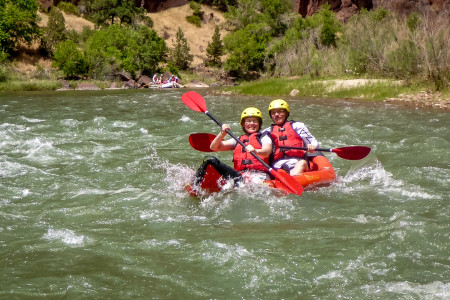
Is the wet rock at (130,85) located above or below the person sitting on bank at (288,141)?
below

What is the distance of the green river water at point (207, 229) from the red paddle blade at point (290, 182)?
110mm

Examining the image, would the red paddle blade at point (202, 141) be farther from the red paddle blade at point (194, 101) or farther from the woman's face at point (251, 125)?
the red paddle blade at point (194, 101)

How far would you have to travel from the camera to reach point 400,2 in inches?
1342

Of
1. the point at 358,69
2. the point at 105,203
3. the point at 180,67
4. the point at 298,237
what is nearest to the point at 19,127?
the point at 105,203

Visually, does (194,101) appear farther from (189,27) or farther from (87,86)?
(189,27)

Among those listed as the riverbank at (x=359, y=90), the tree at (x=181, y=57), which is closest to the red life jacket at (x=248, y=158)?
the riverbank at (x=359, y=90)

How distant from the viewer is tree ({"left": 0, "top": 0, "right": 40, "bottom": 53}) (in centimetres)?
3562

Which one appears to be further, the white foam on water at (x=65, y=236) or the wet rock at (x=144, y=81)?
the wet rock at (x=144, y=81)

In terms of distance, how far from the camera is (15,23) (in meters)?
36.7

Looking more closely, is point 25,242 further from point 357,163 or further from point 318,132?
point 318,132

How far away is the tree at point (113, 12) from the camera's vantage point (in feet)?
157

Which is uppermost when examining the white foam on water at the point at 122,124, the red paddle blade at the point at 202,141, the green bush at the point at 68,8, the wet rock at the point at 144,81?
the green bush at the point at 68,8

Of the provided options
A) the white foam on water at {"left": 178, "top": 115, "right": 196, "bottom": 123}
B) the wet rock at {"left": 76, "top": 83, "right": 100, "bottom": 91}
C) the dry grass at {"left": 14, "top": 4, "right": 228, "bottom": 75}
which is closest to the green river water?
the white foam on water at {"left": 178, "top": 115, "right": 196, "bottom": 123}

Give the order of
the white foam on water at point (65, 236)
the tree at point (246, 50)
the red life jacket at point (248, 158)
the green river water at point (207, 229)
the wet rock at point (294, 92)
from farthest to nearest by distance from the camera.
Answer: the tree at point (246, 50) → the wet rock at point (294, 92) → the red life jacket at point (248, 158) → the white foam on water at point (65, 236) → the green river water at point (207, 229)
